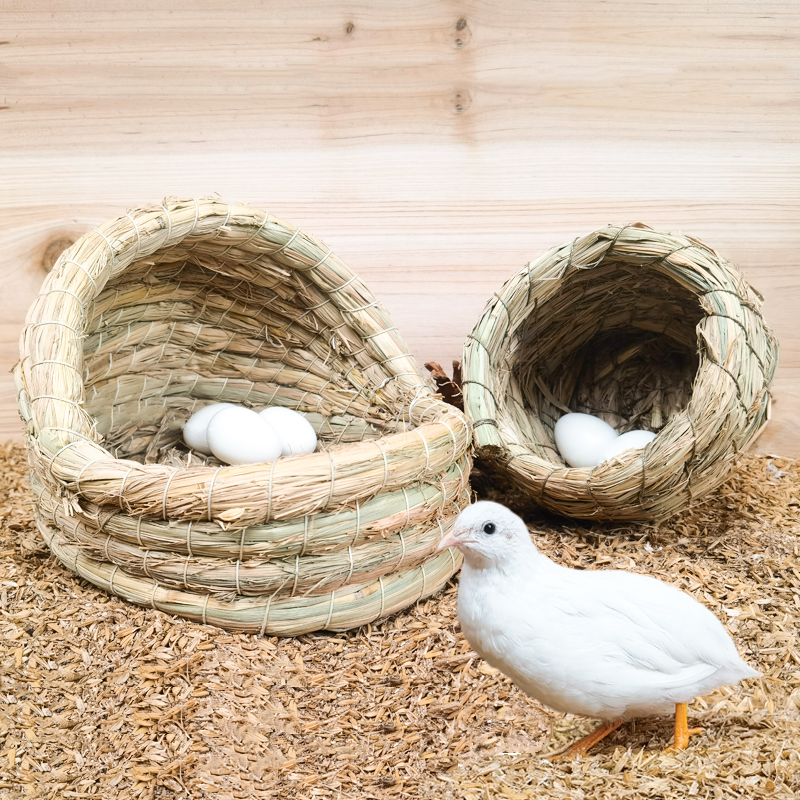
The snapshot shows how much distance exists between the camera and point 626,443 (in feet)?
8.04

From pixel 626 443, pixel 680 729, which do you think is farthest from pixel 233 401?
pixel 680 729

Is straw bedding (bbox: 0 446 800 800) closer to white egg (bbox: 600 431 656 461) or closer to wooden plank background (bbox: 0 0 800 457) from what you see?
white egg (bbox: 600 431 656 461)

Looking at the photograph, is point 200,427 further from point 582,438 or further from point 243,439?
point 582,438

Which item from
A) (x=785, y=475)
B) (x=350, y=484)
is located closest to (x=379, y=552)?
(x=350, y=484)

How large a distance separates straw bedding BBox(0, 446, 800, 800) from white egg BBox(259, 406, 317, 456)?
652 millimetres

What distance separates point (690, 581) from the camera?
2.13 meters

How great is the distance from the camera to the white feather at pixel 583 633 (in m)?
1.36

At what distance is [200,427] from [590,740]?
5.11 ft

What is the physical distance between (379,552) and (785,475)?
165cm

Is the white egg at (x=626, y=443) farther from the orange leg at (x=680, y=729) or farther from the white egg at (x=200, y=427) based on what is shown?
the white egg at (x=200, y=427)

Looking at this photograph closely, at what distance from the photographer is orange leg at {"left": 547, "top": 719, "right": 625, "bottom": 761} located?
1.49m

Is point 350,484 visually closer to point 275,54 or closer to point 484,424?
point 484,424

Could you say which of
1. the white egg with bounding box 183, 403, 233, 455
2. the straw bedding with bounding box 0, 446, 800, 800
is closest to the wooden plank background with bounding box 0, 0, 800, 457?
the white egg with bounding box 183, 403, 233, 455

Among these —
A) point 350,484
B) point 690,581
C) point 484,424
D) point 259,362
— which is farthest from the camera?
point 259,362
